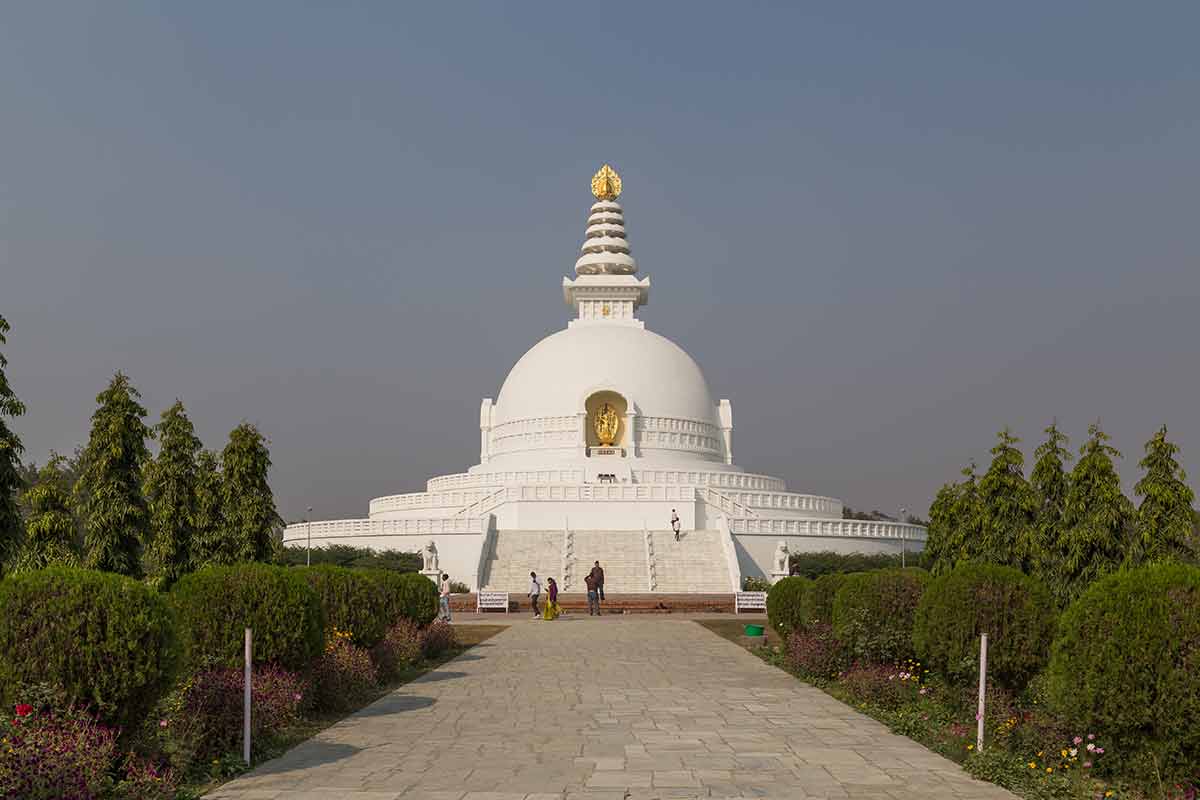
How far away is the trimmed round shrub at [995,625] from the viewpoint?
13.0m

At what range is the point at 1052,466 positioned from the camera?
28.2m

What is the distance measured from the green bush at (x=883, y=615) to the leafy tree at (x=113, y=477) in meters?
18.9

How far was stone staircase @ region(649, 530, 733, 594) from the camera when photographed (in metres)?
42.3

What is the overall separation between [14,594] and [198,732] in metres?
2.34

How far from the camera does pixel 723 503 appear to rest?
51.2 m

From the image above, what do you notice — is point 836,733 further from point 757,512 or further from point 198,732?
point 757,512

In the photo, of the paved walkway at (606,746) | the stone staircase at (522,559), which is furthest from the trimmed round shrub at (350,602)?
the stone staircase at (522,559)

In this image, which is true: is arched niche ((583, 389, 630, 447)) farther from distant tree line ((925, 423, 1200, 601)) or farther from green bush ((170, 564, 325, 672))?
green bush ((170, 564, 325, 672))

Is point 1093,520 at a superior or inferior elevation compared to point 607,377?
inferior

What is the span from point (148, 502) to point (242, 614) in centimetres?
1885

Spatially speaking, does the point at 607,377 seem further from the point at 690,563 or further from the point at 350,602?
the point at 350,602

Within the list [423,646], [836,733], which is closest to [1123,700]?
[836,733]

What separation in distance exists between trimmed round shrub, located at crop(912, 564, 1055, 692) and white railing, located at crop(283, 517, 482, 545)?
33.5 meters

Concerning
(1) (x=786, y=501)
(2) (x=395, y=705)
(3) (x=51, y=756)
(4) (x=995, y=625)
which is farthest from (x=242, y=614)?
(1) (x=786, y=501)
